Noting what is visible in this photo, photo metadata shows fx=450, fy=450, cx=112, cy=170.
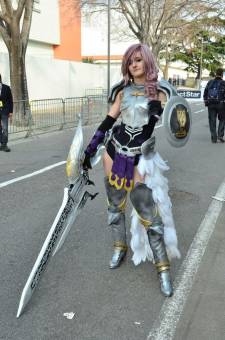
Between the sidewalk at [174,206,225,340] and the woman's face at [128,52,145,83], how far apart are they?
1.71 meters

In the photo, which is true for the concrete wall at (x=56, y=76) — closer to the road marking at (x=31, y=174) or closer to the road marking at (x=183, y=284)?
the road marking at (x=31, y=174)

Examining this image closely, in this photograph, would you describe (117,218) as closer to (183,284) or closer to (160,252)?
(160,252)

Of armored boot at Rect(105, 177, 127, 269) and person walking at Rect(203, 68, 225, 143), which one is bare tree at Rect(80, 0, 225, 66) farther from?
armored boot at Rect(105, 177, 127, 269)

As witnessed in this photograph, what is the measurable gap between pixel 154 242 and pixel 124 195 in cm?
45

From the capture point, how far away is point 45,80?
74.7 ft

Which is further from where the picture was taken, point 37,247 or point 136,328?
point 37,247

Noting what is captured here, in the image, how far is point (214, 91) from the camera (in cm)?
1130

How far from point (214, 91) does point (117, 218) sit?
27.2 feet

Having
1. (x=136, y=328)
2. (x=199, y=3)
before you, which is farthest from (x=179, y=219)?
(x=199, y=3)

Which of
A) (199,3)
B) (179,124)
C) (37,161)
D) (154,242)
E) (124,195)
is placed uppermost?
(199,3)

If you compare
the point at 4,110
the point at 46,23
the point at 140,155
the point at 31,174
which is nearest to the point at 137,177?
the point at 140,155

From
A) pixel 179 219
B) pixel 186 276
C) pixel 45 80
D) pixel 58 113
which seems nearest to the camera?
pixel 186 276

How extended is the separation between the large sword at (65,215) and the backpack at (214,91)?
8383mm

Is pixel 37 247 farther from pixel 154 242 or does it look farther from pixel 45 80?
pixel 45 80
